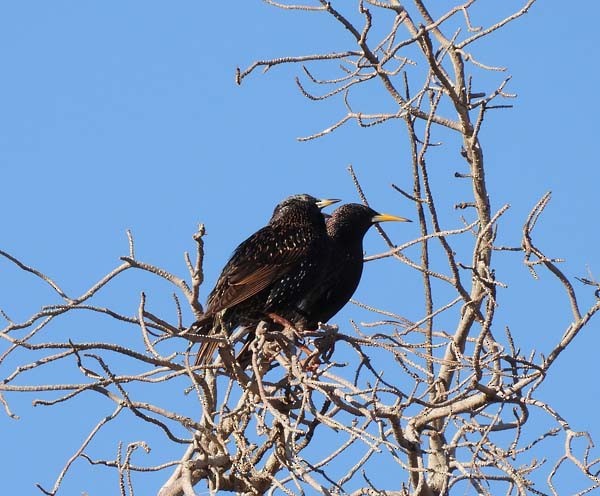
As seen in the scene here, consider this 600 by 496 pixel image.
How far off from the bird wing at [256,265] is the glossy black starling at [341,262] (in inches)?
8.3

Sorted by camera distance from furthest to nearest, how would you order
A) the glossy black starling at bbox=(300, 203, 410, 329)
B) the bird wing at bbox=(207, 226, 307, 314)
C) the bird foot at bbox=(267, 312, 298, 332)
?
the glossy black starling at bbox=(300, 203, 410, 329) → the bird wing at bbox=(207, 226, 307, 314) → the bird foot at bbox=(267, 312, 298, 332)

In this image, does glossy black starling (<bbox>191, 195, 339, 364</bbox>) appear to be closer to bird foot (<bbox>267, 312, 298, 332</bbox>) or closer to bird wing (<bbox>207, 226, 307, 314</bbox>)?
bird wing (<bbox>207, 226, 307, 314</bbox>)

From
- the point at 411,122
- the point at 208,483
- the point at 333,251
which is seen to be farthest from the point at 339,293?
the point at 208,483

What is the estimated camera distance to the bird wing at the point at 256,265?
6746 millimetres

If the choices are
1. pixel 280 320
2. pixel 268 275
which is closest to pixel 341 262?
pixel 268 275

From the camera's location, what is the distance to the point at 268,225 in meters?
7.46

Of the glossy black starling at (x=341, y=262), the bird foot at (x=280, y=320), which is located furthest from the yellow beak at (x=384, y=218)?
the bird foot at (x=280, y=320)

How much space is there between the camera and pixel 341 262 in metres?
7.18

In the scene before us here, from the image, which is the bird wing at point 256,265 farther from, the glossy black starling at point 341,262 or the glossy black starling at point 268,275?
the glossy black starling at point 341,262

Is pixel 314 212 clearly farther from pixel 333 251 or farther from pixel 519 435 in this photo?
pixel 519 435

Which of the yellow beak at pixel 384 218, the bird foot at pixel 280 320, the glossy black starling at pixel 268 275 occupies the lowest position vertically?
the bird foot at pixel 280 320

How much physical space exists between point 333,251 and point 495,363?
6.54ft

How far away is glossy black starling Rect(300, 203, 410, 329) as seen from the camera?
6.97 m

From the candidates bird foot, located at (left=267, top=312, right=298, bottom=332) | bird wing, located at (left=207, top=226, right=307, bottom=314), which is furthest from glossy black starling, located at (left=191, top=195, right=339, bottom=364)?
bird foot, located at (left=267, top=312, right=298, bottom=332)
